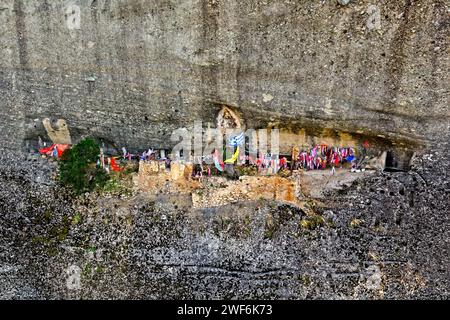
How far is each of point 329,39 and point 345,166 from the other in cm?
359

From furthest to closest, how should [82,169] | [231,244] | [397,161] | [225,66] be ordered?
[82,169] → [231,244] → [397,161] → [225,66]

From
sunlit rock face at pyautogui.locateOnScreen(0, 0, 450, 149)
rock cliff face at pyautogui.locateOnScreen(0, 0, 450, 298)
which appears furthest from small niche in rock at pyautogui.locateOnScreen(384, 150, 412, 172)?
sunlit rock face at pyautogui.locateOnScreen(0, 0, 450, 149)

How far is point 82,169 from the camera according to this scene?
1745 centimetres

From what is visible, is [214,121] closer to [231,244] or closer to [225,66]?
[225,66]

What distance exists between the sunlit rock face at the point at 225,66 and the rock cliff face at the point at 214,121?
3 cm

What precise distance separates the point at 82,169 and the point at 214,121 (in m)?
3.64

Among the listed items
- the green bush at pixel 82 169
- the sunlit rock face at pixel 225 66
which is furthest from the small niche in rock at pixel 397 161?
the green bush at pixel 82 169

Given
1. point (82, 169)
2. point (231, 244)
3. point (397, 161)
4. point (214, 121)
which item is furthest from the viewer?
point (82, 169)

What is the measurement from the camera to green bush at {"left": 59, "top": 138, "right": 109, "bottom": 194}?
17391mm

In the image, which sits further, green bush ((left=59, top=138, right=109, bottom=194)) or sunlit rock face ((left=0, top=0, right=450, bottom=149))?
green bush ((left=59, top=138, right=109, bottom=194))

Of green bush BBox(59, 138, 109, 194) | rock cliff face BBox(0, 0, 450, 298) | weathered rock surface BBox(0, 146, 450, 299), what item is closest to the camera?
rock cliff face BBox(0, 0, 450, 298)

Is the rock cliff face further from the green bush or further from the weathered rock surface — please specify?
the green bush

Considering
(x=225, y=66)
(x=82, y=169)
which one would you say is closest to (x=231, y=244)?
(x=82, y=169)

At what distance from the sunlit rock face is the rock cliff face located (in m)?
0.03
